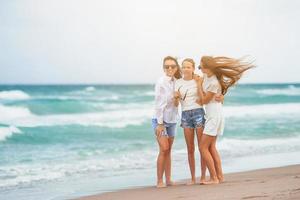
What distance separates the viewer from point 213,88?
5.22 metres

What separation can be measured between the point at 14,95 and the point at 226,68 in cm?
1979

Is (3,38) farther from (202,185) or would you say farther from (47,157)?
(202,185)

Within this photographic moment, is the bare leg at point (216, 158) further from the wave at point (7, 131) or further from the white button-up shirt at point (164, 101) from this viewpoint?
the wave at point (7, 131)

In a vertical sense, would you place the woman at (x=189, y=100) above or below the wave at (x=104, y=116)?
above

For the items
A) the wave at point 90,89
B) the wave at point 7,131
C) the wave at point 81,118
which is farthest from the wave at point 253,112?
the wave at point 90,89

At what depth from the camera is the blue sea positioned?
6.59 m

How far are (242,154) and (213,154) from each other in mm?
3398

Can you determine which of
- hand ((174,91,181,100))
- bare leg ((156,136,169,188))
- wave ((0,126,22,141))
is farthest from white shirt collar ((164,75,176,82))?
wave ((0,126,22,141))

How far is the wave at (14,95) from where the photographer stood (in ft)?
77.3

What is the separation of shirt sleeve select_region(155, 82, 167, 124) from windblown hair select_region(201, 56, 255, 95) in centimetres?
40

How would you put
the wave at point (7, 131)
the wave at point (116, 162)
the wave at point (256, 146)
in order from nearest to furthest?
the wave at point (116, 162) < the wave at point (256, 146) < the wave at point (7, 131)

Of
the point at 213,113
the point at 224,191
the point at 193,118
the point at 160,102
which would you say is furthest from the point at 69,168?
the point at 224,191

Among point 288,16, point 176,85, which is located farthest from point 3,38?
point 176,85

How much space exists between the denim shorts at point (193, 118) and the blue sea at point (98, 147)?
3.79 feet
